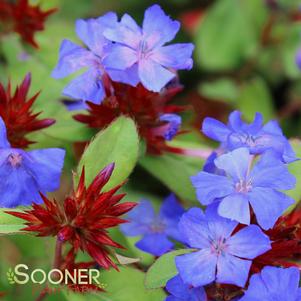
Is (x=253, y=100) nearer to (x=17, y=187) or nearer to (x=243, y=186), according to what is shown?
(x=243, y=186)

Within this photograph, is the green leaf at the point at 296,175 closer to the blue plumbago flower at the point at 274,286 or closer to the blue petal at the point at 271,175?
the blue petal at the point at 271,175

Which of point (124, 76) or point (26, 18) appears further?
point (26, 18)

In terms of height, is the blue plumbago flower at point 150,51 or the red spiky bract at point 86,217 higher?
the blue plumbago flower at point 150,51

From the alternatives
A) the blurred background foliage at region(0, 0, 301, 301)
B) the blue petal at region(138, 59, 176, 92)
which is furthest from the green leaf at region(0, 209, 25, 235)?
the blurred background foliage at region(0, 0, 301, 301)

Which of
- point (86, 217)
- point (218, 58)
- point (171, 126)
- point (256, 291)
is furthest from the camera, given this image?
point (218, 58)

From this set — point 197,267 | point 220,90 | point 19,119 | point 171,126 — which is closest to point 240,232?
point 197,267

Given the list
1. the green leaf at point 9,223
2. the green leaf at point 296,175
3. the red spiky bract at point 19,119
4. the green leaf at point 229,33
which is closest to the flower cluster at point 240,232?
the green leaf at point 296,175
